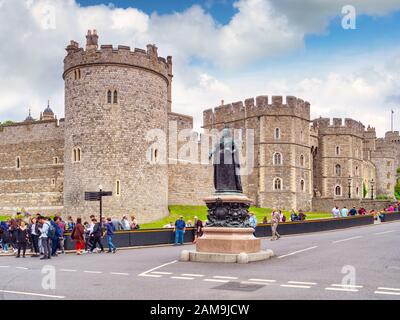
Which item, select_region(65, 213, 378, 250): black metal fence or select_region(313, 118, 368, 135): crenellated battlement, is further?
select_region(313, 118, 368, 135): crenellated battlement

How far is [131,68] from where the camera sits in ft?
127

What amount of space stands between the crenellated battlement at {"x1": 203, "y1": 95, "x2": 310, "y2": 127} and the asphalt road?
35.3 metres

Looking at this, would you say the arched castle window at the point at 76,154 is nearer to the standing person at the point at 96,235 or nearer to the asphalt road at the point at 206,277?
the standing person at the point at 96,235

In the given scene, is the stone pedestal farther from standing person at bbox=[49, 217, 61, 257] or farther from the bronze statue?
standing person at bbox=[49, 217, 61, 257]

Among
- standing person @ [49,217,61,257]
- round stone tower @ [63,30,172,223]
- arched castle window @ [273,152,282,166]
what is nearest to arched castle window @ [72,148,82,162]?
round stone tower @ [63,30,172,223]

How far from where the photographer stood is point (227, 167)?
19203 millimetres

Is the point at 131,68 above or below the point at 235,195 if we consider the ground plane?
above

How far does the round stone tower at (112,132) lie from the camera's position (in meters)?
37.6

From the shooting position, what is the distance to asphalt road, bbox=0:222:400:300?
1158 centimetres

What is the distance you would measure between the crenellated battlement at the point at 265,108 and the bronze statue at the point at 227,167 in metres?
36.6

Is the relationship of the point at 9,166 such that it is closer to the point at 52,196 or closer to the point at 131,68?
the point at 52,196

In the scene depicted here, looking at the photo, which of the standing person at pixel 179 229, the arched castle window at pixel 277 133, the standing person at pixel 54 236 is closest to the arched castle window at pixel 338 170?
the arched castle window at pixel 277 133

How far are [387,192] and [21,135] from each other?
6067 centimetres
